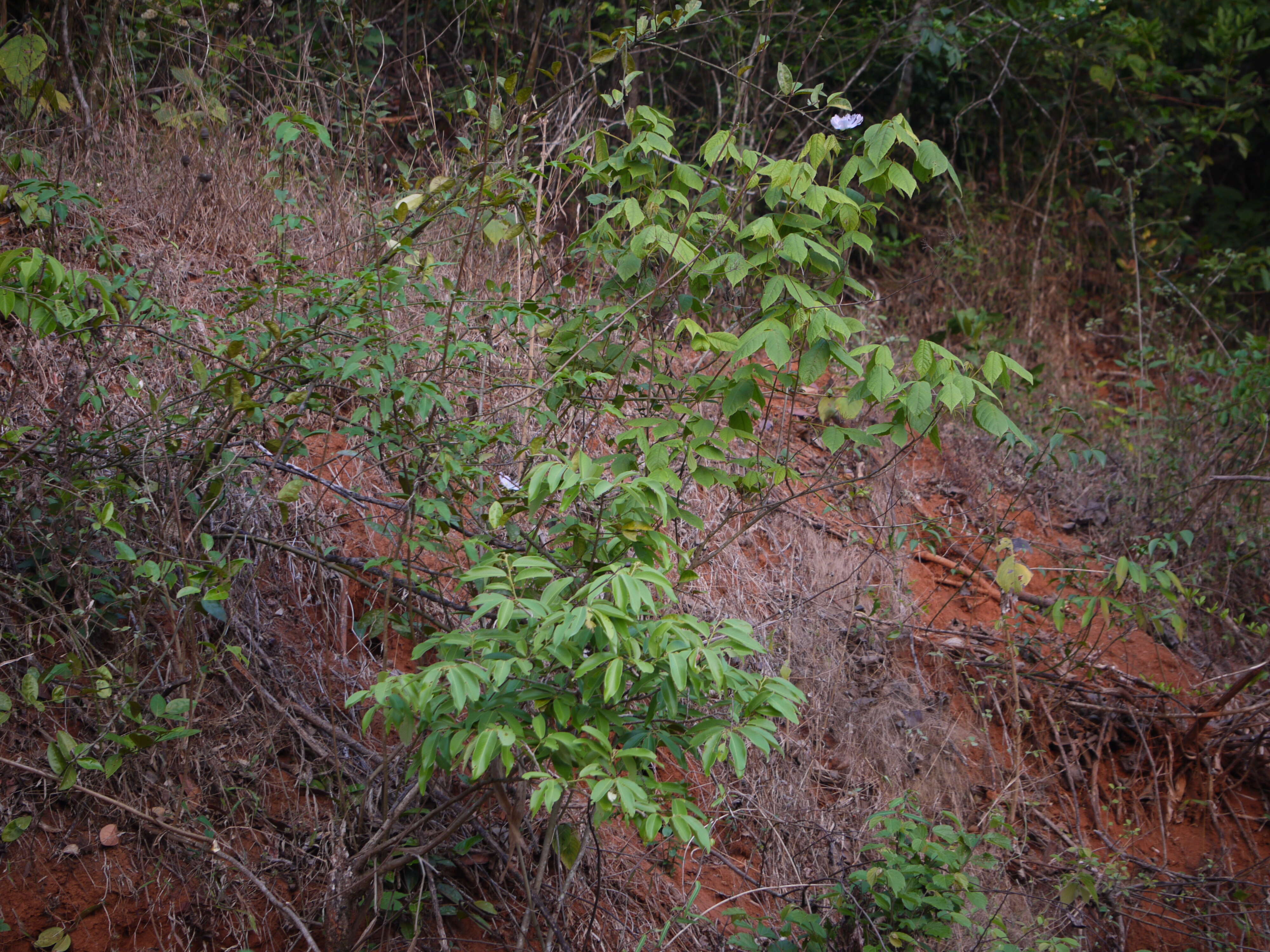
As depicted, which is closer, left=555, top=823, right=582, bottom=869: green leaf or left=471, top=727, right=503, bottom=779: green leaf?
left=471, top=727, right=503, bottom=779: green leaf

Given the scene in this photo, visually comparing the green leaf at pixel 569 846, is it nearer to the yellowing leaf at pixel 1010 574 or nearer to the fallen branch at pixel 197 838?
the fallen branch at pixel 197 838

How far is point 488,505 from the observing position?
9.64ft

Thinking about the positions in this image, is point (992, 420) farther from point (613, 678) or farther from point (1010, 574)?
point (1010, 574)

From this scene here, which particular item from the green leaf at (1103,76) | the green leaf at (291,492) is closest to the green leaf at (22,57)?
the green leaf at (291,492)

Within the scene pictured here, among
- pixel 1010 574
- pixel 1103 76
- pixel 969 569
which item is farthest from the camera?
pixel 1103 76

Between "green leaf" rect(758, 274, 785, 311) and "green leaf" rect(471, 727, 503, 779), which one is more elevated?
"green leaf" rect(758, 274, 785, 311)

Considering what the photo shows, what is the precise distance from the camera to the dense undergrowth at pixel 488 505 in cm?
240

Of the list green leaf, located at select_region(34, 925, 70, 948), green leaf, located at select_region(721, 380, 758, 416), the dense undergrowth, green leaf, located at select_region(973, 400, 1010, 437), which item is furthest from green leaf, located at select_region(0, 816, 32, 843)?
green leaf, located at select_region(973, 400, 1010, 437)

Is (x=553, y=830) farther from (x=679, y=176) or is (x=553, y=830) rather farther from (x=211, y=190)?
(x=211, y=190)

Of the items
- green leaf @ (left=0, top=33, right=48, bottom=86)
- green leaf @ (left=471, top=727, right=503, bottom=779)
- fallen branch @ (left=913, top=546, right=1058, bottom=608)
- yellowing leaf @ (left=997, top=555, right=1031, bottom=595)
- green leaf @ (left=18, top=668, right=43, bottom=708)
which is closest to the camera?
green leaf @ (left=471, top=727, right=503, bottom=779)

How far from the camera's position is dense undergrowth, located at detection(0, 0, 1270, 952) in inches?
94.3

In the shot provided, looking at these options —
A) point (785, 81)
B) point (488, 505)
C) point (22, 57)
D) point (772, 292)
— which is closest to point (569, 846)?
point (488, 505)

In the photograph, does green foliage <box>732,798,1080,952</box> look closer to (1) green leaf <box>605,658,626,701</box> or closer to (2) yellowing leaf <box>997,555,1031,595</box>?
(2) yellowing leaf <box>997,555,1031,595</box>

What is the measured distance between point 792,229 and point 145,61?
14.5ft
